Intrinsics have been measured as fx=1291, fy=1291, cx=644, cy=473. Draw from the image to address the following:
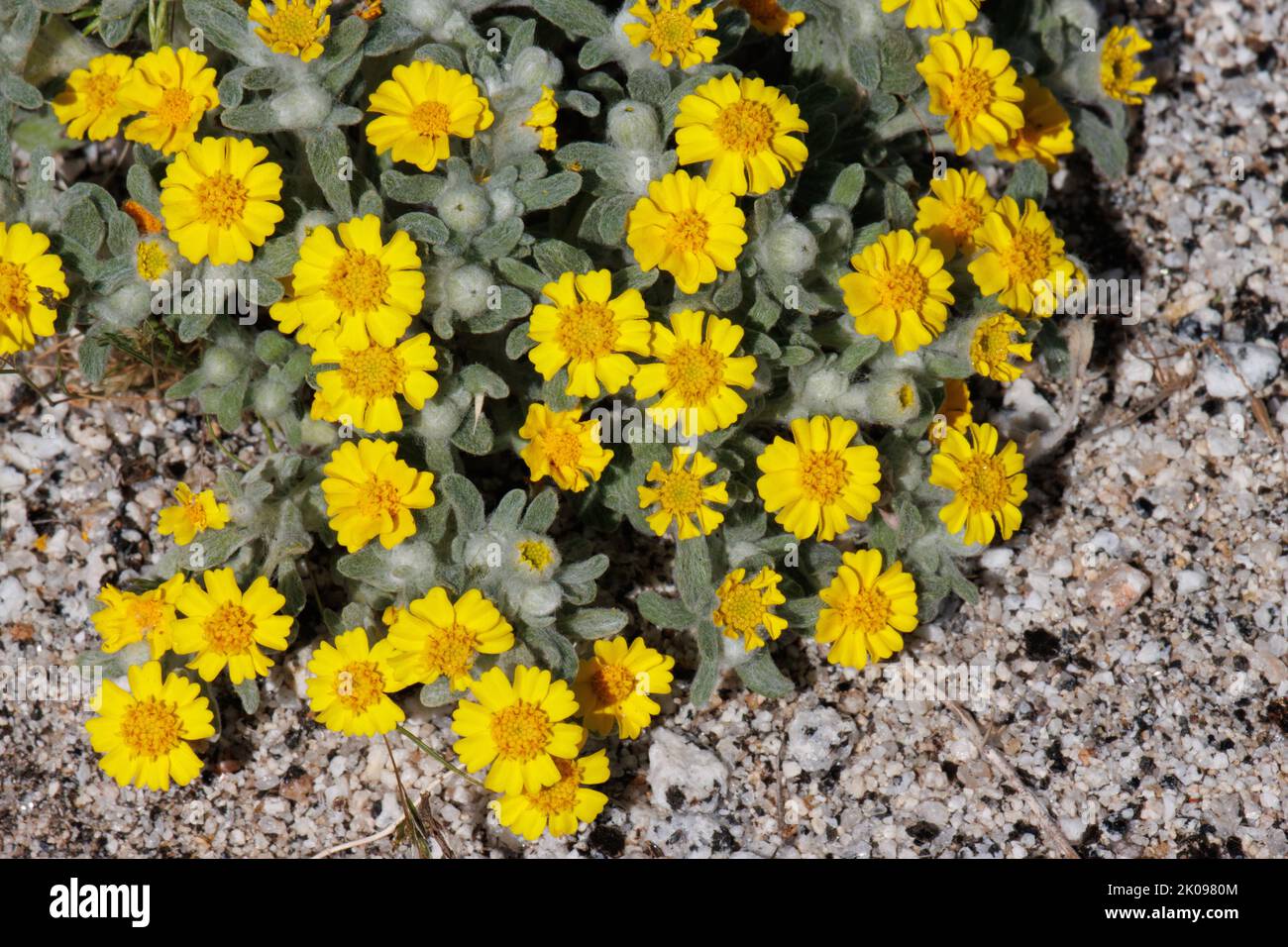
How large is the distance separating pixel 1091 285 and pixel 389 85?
2.45m

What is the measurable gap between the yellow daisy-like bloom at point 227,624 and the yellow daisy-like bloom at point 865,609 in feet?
5.14

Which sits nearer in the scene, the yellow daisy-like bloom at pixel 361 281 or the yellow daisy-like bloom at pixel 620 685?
the yellow daisy-like bloom at pixel 361 281

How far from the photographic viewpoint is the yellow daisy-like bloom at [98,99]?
153 inches

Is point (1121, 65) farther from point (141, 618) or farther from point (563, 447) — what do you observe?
point (141, 618)

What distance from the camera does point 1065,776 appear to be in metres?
3.91

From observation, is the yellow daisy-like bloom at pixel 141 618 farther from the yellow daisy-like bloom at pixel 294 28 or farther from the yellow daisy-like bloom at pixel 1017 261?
the yellow daisy-like bloom at pixel 1017 261

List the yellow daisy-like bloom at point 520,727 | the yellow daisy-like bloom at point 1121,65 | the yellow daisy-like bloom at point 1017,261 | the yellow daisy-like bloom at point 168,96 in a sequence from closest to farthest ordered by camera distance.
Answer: the yellow daisy-like bloom at point 520,727 → the yellow daisy-like bloom at point 168,96 → the yellow daisy-like bloom at point 1017,261 → the yellow daisy-like bloom at point 1121,65

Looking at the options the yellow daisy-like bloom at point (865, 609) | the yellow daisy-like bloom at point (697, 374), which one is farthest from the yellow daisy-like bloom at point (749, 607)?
the yellow daisy-like bloom at point (697, 374)

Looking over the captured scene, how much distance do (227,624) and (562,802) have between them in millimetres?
1067

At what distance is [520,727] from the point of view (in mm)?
3498

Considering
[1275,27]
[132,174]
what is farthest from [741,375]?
[1275,27]

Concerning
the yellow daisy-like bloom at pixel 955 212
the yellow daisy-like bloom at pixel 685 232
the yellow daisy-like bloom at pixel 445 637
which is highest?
the yellow daisy-like bloom at pixel 955 212

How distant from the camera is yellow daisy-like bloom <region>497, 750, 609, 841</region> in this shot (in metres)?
3.55

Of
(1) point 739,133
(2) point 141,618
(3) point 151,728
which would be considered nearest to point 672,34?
(1) point 739,133
